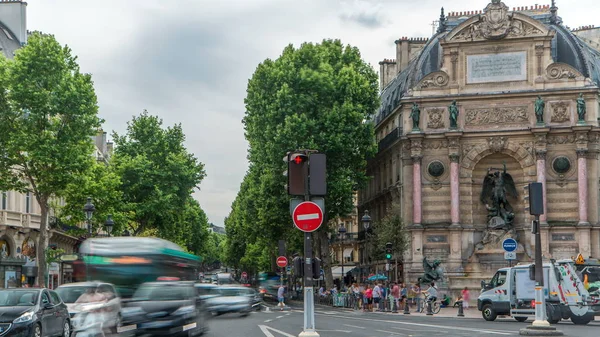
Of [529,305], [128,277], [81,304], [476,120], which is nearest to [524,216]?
[476,120]

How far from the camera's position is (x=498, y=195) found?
5822 centimetres

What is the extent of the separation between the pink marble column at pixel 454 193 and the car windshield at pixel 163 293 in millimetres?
37017

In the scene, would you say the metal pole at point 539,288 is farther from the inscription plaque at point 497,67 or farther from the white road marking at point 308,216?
the inscription plaque at point 497,67

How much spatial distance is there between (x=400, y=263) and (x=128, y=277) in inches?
1498

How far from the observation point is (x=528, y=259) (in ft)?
187

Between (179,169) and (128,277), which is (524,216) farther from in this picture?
(128,277)

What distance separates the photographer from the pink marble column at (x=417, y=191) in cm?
5856

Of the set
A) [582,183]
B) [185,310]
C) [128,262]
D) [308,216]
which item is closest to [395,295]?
[582,183]

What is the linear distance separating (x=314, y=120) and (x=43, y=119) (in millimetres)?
17265

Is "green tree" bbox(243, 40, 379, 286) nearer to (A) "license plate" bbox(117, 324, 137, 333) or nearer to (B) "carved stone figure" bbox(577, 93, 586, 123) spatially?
(B) "carved stone figure" bbox(577, 93, 586, 123)

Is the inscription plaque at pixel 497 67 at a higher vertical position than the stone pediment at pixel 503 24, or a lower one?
lower

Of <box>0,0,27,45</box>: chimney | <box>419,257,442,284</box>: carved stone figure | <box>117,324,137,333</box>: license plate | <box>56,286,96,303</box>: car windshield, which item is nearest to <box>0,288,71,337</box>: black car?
<box>117,324,137,333</box>: license plate

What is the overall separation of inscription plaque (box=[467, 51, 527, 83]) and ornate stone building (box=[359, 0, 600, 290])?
0.20ft

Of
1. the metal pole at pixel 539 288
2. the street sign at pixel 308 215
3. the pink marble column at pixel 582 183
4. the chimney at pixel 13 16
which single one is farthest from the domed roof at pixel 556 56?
the street sign at pixel 308 215
